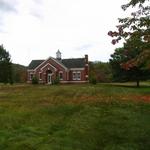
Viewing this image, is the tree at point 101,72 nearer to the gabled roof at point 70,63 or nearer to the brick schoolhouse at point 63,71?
the gabled roof at point 70,63

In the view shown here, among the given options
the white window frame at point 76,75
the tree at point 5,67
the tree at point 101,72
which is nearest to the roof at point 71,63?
the white window frame at point 76,75

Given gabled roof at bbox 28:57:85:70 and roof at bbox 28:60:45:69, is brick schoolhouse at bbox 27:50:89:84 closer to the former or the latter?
gabled roof at bbox 28:57:85:70

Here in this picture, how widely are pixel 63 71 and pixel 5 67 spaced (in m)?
15.4

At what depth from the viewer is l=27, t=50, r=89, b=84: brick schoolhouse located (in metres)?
84.1

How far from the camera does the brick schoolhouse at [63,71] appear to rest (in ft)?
276

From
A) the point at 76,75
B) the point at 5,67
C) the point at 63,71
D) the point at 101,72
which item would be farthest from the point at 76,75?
the point at 101,72

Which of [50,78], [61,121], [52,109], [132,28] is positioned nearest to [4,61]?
[50,78]

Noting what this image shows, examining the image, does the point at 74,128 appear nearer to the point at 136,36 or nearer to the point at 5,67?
the point at 136,36

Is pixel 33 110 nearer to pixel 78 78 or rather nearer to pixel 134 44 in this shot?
pixel 134 44

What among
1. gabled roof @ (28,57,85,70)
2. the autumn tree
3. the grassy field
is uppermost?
gabled roof @ (28,57,85,70)

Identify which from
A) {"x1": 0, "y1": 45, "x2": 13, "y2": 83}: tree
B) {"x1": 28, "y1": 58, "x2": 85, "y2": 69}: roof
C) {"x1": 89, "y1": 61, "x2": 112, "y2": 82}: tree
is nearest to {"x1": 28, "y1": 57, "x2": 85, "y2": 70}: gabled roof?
{"x1": 28, "y1": 58, "x2": 85, "y2": 69}: roof

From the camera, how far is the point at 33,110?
22891mm

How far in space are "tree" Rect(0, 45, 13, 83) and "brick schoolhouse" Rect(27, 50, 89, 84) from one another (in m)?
11.5

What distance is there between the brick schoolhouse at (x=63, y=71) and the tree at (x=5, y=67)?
452 inches
